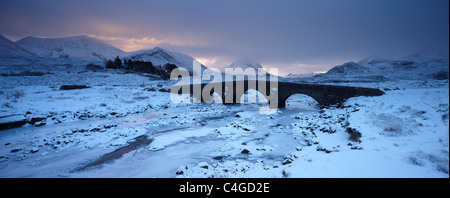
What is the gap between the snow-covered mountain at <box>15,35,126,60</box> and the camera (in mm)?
113056

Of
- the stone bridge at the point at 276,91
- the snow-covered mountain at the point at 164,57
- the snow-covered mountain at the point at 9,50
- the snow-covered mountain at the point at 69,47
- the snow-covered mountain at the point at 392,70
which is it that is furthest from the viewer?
the snow-covered mountain at the point at 164,57

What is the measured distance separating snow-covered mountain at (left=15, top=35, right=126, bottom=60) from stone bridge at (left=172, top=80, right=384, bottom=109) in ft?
369

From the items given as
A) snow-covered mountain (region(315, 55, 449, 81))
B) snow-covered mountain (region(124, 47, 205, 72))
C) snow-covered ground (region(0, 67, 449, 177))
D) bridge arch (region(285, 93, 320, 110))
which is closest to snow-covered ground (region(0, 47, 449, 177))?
snow-covered ground (region(0, 67, 449, 177))

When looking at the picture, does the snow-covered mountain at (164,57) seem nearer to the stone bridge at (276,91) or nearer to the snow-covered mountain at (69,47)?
the snow-covered mountain at (69,47)

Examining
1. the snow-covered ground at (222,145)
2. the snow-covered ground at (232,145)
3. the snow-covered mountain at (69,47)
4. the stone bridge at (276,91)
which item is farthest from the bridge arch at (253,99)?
the snow-covered mountain at (69,47)

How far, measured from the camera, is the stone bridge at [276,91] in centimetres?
1669

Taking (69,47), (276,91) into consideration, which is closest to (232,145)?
(276,91)

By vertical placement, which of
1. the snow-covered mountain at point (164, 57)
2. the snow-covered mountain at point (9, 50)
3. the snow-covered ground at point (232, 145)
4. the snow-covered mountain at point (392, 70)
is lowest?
the snow-covered ground at point (232, 145)

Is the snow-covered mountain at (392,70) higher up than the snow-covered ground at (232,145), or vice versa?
the snow-covered mountain at (392,70)

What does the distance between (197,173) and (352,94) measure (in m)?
17.2

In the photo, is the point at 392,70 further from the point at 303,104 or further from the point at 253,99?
the point at 253,99

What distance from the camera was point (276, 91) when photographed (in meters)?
22.3

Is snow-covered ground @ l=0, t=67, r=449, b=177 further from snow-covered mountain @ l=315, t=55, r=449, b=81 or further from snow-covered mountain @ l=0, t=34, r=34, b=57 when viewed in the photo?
snow-covered mountain @ l=0, t=34, r=34, b=57

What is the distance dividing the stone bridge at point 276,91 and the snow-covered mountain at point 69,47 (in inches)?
4427
